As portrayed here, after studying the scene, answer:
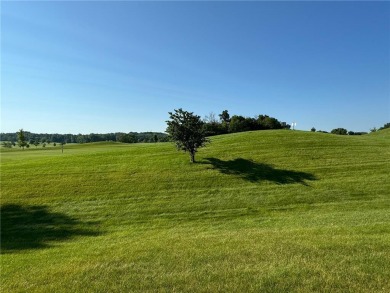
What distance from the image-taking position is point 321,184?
20.7m

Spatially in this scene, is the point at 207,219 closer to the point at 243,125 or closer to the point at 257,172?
the point at 257,172

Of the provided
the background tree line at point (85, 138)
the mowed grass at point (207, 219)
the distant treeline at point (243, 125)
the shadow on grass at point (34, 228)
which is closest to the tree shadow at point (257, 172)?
the mowed grass at point (207, 219)

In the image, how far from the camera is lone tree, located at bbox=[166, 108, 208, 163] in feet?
84.0

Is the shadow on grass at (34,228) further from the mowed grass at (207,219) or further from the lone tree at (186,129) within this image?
the lone tree at (186,129)

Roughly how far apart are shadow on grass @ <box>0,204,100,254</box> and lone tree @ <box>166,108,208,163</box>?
11582 mm

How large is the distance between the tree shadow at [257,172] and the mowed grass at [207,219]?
147 millimetres

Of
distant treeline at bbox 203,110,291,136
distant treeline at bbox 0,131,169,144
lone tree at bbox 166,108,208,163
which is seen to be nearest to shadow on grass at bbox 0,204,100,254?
lone tree at bbox 166,108,208,163

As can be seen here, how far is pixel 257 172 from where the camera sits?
79.0 feet

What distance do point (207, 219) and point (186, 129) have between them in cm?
1123

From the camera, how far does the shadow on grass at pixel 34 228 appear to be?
13.5 metres

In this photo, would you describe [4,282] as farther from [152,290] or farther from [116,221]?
[116,221]

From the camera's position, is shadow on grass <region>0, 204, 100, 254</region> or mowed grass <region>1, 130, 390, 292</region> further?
shadow on grass <region>0, 204, 100, 254</region>

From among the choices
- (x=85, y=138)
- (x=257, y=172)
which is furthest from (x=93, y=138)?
(x=257, y=172)

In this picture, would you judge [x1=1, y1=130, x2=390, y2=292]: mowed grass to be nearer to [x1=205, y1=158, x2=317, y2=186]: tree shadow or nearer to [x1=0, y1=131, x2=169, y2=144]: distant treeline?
[x1=205, y1=158, x2=317, y2=186]: tree shadow
